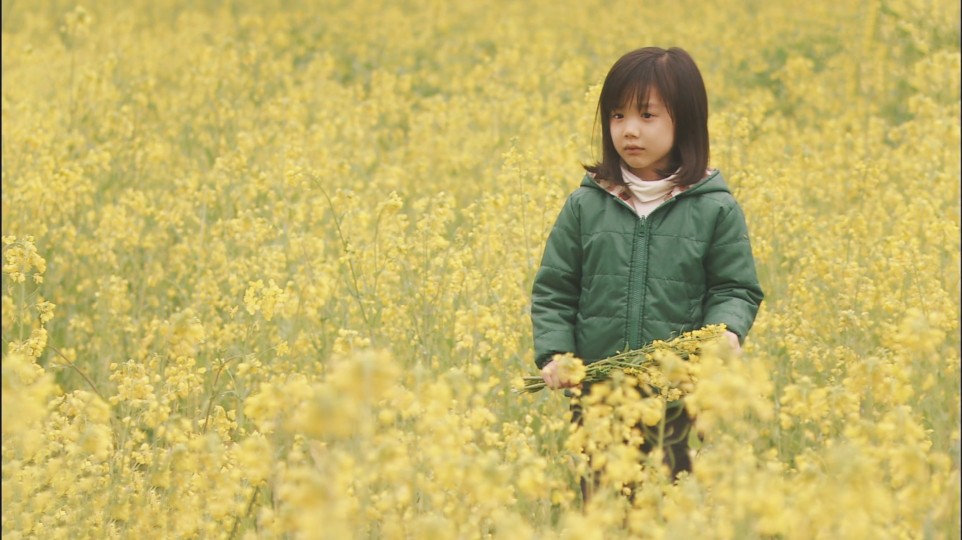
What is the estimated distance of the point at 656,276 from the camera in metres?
3.86

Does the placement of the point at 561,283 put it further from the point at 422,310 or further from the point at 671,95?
the point at 422,310

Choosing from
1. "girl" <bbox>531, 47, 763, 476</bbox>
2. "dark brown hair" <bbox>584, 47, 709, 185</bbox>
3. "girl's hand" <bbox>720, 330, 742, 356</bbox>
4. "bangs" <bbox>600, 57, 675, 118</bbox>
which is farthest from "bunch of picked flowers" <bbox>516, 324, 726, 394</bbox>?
"bangs" <bbox>600, 57, 675, 118</bbox>

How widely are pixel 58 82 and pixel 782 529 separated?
913cm

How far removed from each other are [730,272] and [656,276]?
9.0 inches

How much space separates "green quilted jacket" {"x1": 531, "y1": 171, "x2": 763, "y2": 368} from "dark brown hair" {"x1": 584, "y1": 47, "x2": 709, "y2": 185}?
10 cm

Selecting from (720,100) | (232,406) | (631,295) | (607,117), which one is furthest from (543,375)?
(720,100)

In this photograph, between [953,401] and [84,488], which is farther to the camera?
[953,401]

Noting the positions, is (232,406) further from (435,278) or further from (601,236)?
(601,236)

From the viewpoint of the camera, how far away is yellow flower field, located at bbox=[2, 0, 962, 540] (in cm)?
259

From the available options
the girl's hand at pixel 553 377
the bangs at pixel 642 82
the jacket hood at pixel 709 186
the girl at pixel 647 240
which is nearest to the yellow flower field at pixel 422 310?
the girl's hand at pixel 553 377

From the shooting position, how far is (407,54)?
14.8 m

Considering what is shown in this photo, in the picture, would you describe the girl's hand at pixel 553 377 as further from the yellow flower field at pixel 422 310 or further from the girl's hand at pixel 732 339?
the girl's hand at pixel 732 339

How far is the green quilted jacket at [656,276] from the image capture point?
3.84m

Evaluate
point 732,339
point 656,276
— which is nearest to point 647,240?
point 656,276
